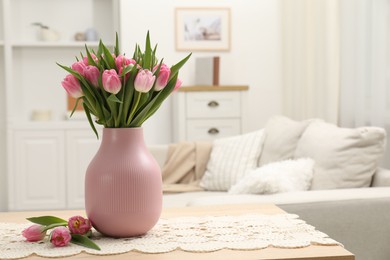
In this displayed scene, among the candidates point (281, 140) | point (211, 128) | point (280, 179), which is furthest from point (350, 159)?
point (211, 128)

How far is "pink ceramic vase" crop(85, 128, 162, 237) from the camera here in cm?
161

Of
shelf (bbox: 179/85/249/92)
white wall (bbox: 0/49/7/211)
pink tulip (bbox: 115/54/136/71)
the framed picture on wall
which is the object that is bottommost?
white wall (bbox: 0/49/7/211)

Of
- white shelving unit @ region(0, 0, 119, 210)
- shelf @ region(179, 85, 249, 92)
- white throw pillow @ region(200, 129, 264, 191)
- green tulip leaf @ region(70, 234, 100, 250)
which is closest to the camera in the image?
green tulip leaf @ region(70, 234, 100, 250)

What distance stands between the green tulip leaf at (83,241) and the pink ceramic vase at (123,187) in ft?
0.22

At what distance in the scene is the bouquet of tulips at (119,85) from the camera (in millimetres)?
1561

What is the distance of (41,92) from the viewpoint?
558 cm

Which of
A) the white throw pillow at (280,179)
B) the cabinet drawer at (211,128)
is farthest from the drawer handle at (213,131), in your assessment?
the white throw pillow at (280,179)

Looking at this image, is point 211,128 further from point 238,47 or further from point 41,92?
point 41,92

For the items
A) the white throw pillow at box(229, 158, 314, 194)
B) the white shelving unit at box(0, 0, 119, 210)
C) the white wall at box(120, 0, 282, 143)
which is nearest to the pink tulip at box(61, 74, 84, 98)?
the white throw pillow at box(229, 158, 314, 194)

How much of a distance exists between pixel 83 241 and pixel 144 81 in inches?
16.0

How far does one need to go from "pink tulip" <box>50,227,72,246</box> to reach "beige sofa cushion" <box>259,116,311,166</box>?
200cm

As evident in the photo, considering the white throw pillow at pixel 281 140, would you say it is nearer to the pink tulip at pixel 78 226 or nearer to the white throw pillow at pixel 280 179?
the white throw pillow at pixel 280 179

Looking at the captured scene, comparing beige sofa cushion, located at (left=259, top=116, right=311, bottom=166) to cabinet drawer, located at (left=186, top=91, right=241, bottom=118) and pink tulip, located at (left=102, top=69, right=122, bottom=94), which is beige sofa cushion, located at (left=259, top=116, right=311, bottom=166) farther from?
pink tulip, located at (left=102, top=69, right=122, bottom=94)

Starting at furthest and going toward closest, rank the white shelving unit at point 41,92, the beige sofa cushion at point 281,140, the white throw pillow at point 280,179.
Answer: the white shelving unit at point 41,92 → the beige sofa cushion at point 281,140 → the white throw pillow at point 280,179
